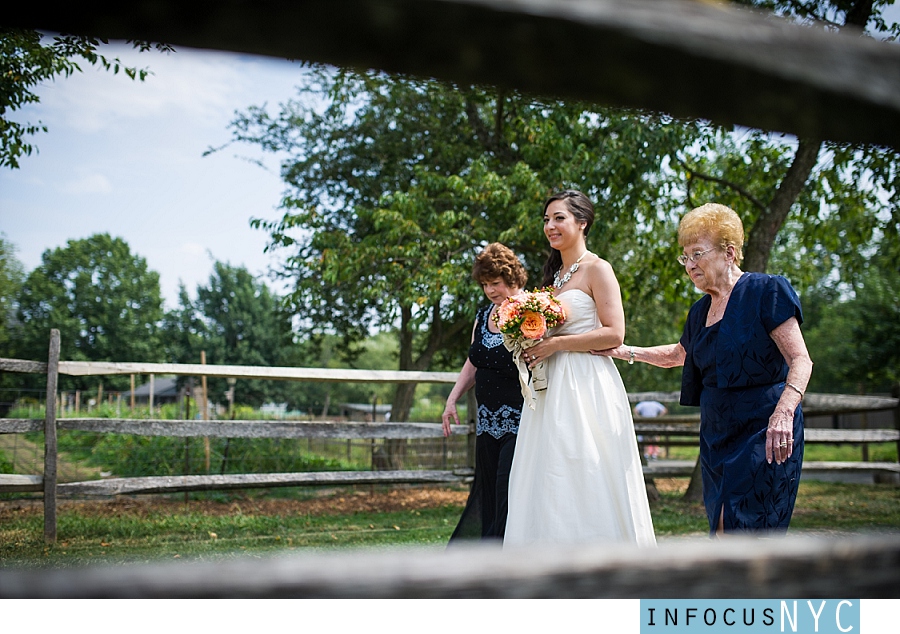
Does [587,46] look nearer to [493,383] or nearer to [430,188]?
[493,383]

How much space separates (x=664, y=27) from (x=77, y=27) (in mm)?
277

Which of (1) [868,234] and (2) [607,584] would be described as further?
(1) [868,234]

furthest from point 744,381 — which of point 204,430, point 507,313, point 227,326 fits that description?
point 227,326

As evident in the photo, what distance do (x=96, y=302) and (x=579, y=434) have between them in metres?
61.5

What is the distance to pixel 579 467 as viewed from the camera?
3.42m

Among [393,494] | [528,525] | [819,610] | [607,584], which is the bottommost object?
[393,494]

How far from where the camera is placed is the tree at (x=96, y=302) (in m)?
53.5

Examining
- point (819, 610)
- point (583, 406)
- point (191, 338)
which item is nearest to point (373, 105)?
point (583, 406)

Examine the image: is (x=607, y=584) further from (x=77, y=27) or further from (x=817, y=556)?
(x=77, y=27)

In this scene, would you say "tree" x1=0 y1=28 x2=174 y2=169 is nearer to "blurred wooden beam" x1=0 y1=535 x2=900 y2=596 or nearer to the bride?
the bride

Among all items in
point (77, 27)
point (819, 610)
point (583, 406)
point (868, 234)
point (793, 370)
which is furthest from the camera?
point (868, 234)

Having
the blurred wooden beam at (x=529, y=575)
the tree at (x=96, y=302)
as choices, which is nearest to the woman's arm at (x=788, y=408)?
the blurred wooden beam at (x=529, y=575)

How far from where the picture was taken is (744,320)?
115 inches

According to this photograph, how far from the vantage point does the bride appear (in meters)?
3.37
